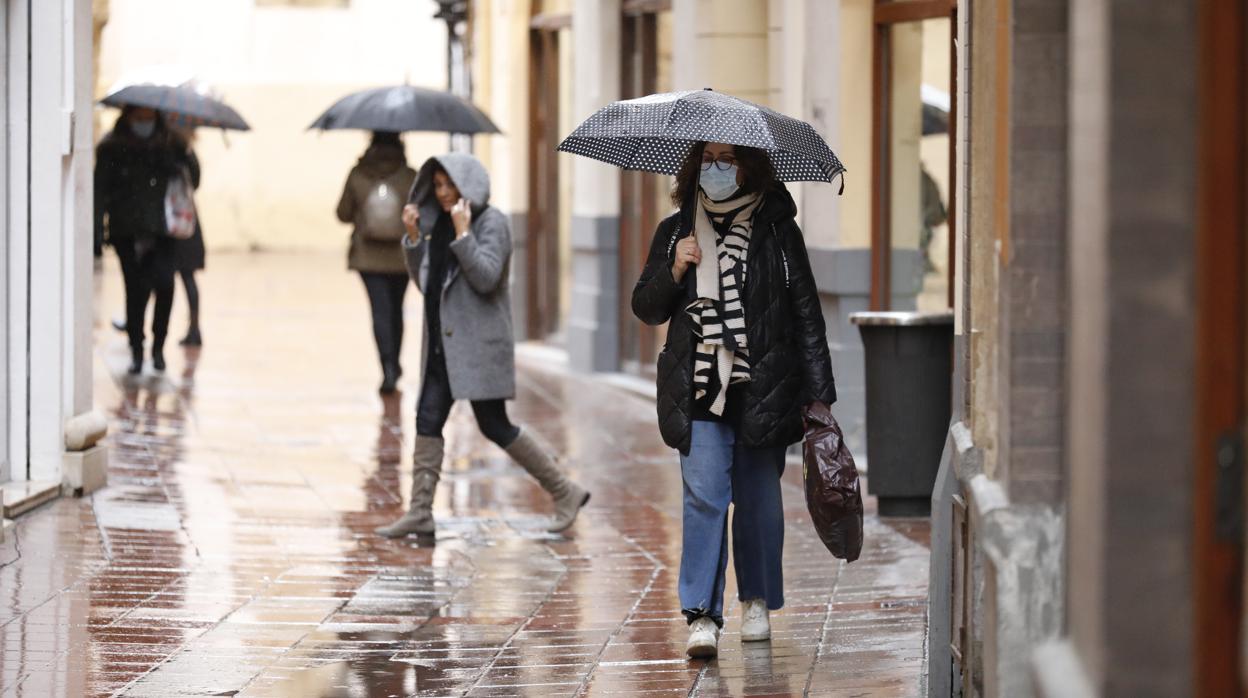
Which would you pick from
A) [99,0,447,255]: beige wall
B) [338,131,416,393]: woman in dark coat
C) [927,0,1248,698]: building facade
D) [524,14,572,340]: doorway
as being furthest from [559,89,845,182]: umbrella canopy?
[99,0,447,255]: beige wall

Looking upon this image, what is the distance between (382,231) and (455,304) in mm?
5180

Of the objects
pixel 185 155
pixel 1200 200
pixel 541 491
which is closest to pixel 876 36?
pixel 541 491

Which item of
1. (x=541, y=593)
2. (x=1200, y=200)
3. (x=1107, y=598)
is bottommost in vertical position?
(x=541, y=593)

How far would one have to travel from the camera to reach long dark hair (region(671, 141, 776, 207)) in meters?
6.72

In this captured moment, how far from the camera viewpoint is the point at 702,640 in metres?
6.63

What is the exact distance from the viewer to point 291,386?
48.4 ft

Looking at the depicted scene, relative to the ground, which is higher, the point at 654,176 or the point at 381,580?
the point at 654,176

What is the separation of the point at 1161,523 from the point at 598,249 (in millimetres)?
12419

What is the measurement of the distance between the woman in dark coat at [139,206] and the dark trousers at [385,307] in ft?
5.39

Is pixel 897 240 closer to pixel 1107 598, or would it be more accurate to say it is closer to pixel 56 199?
pixel 56 199

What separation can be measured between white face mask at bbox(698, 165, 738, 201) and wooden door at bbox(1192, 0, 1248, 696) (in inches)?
130

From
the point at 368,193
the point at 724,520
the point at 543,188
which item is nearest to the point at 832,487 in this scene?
the point at 724,520

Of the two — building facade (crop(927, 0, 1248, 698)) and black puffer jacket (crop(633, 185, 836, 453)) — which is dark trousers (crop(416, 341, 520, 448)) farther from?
building facade (crop(927, 0, 1248, 698))

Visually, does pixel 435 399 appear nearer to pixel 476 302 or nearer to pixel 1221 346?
pixel 476 302
